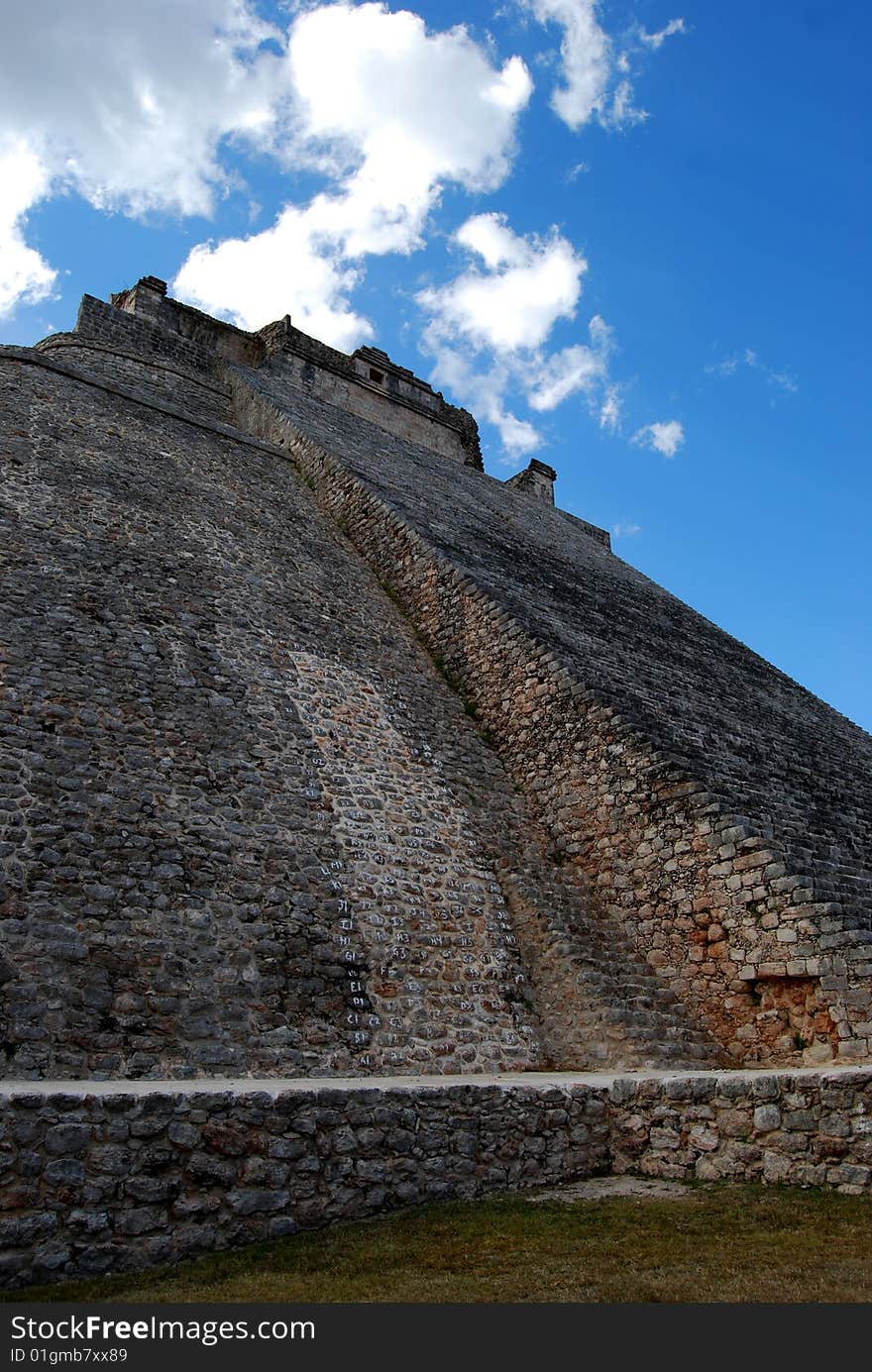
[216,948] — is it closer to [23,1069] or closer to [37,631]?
[23,1069]

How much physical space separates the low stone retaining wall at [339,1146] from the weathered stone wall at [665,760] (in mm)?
1424

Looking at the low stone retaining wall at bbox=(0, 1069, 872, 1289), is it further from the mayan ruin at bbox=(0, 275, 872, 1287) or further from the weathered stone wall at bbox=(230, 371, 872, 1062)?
the weathered stone wall at bbox=(230, 371, 872, 1062)

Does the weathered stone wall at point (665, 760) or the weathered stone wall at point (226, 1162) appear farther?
the weathered stone wall at point (665, 760)

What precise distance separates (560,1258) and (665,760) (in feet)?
16.2

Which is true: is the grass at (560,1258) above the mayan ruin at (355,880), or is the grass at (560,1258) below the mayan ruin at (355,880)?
below

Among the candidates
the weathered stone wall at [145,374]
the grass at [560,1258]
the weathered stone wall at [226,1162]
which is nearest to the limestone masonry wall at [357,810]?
the weathered stone wall at [226,1162]

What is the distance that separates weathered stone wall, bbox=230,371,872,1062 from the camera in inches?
273

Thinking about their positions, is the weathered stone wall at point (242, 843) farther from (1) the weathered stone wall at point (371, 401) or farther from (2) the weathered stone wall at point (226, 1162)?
(1) the weathered stone wall at point (371, 401)

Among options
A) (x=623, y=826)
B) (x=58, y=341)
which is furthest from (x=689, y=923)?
(x=58, y=341)

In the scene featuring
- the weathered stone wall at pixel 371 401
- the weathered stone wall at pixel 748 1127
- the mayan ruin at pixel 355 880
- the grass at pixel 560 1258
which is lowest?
the grass at pixel 560 1258

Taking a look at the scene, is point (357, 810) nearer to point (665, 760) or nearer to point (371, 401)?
point (665, 760)

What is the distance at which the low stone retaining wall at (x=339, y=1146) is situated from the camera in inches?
145

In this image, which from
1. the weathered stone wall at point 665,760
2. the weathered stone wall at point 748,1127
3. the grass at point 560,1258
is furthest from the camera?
the weathered stone wall at point 665,760

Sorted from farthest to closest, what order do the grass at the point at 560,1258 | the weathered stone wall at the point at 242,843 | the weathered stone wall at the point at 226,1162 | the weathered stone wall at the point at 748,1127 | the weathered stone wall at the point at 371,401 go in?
the weathered stone wall at the point at 371,401 < the weathered stone wall at the point at 242,843 < the weathered stone wall at the point at 748,1127 < the weathered stone wall at the point at 226,1162 < the grass at the point at 560,1258
